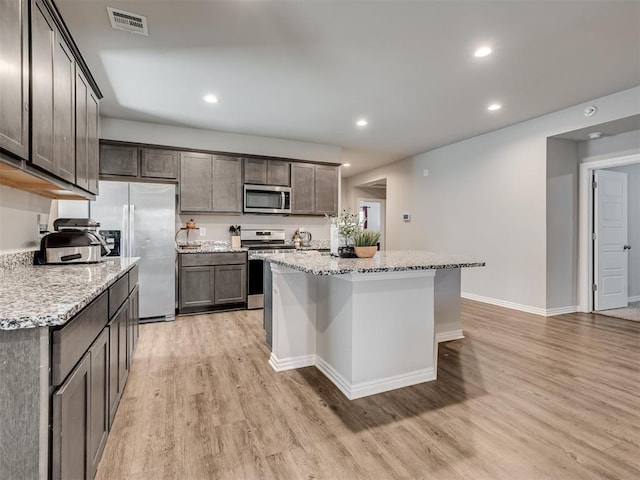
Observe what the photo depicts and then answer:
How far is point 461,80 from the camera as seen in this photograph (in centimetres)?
337

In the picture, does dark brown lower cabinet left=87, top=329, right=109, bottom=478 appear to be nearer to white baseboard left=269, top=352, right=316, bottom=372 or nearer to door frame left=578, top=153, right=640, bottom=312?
white baseboard left=269, top=352, right=316, bottom=372

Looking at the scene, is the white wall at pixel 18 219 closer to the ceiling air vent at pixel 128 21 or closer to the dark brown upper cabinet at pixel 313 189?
the ceiling air vent at pixel 128 21

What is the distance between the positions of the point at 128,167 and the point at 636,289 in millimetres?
8167

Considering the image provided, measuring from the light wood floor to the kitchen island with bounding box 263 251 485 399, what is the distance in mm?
123

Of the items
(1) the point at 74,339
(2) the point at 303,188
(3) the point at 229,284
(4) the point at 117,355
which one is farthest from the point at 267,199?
(1) the point at 74,339

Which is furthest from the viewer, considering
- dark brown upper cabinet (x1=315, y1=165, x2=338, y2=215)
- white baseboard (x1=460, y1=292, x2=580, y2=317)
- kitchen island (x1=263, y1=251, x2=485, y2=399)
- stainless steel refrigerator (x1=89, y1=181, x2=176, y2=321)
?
dark brown upper cabinet (x1=315, y1=165, x2=338, y2=215)

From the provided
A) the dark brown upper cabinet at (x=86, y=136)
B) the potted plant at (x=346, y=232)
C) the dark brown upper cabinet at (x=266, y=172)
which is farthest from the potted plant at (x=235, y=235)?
the potted plant at (x=346, y=232)

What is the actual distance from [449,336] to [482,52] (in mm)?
2750

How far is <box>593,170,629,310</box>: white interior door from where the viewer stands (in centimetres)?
468

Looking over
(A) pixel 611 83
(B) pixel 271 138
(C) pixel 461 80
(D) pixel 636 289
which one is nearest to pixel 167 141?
(B) pixel 271 138

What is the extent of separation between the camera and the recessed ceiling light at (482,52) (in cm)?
279

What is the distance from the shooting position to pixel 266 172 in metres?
5.20

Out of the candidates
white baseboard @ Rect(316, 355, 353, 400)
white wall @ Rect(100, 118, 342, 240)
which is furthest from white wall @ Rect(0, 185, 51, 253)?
white baseboard @ Rect(316, 355, 353, 400)

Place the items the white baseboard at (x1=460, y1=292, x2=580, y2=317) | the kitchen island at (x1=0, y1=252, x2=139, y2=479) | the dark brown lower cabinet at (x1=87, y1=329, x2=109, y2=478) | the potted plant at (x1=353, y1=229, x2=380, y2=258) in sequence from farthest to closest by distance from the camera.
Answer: the white baseboard at (x1=460, y1=292, x2=580, y2=317), the potted plant at (x1=353, y1=229, x2=380, y2=258), the dark brown lower cabinet at (x1=87, y1=329, x2=109, y2=478), the kitchen island at (x1=0, y1=252, x2=139, y2=479)
